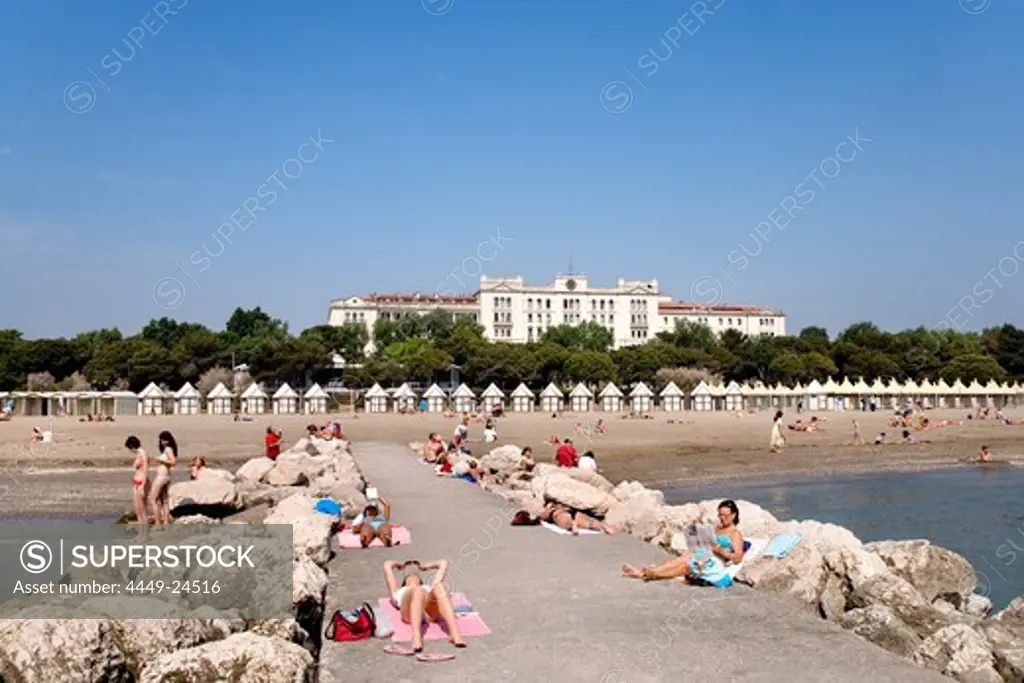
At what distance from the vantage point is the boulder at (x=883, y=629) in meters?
7.54

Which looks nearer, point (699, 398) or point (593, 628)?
point (593, 628)

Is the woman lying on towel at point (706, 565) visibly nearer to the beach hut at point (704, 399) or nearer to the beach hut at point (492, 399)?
the beach hut at point (492, 399)

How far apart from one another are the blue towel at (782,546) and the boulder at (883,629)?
1867 mm

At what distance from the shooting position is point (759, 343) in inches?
3755

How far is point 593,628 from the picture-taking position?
7.18 m

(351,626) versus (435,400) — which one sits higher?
(435,400)

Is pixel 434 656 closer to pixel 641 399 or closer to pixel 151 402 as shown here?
pixel 151 402

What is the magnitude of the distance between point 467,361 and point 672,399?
19038mm

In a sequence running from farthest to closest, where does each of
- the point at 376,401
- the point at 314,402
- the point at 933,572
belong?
the point at 376,401
the point at 314,402
the point at 933,572

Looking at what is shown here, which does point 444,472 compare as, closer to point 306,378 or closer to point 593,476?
point 593,476

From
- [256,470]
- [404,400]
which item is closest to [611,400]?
[404,400]

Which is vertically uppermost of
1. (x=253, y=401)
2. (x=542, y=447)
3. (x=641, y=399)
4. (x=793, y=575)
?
(x=253, y=401)

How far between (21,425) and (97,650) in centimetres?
4349

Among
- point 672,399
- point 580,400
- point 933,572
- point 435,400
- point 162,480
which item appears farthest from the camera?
point 672,399
